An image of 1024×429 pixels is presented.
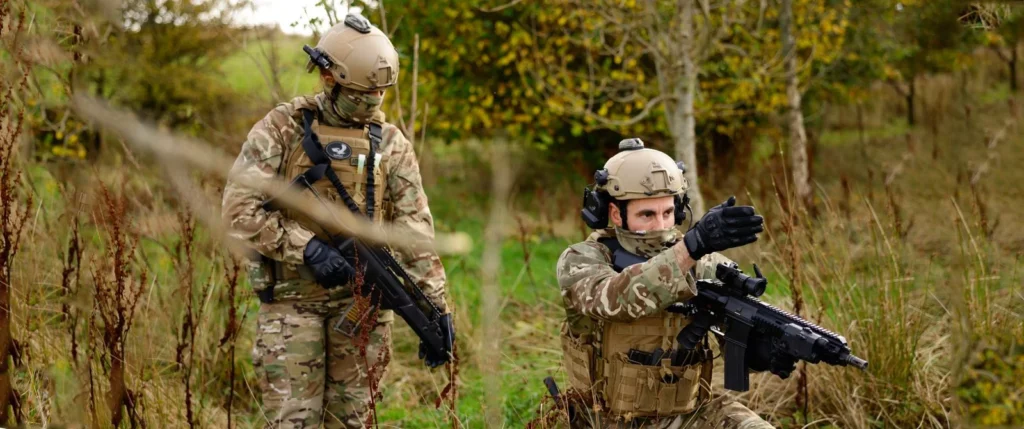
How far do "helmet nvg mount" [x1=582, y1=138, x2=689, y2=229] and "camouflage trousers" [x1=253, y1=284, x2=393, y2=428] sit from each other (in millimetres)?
1029

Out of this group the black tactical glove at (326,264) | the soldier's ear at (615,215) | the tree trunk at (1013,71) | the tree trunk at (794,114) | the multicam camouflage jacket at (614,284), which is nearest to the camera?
the multicam camouflage jacket at (614,284)

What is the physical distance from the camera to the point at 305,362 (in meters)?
3.44

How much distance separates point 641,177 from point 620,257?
0.28m

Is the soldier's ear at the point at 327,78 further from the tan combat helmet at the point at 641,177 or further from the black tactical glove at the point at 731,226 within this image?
the black tactical glove at the point at 731,226

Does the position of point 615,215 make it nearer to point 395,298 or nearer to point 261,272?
point 395,298

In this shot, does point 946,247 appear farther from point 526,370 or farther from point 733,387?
point 733,387

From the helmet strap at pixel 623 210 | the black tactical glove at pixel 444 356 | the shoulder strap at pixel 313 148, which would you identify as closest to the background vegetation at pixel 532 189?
the black tactical glove at pixel 444 356

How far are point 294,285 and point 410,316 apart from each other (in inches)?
18.0

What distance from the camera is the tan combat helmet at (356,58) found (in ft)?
10.9

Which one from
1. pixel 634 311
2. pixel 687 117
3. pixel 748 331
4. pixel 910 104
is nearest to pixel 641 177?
pixel 634 311

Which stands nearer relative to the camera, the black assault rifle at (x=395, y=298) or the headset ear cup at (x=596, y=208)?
the headset ear cup at (x=596, y=208)

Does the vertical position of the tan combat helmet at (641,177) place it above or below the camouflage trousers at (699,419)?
above

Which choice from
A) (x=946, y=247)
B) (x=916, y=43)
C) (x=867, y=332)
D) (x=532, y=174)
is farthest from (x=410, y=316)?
(x=916, y=43)

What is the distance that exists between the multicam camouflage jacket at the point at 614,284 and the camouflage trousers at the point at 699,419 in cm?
29
